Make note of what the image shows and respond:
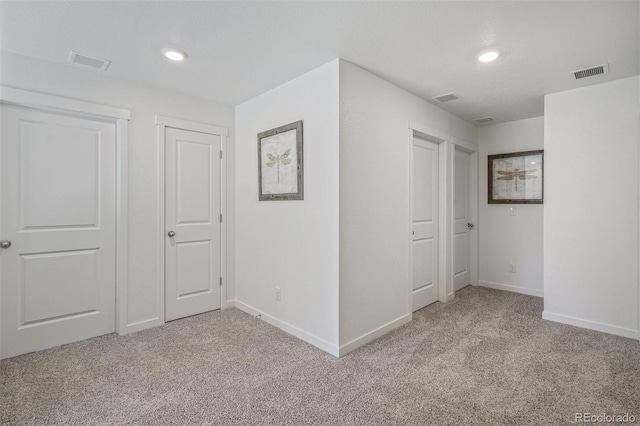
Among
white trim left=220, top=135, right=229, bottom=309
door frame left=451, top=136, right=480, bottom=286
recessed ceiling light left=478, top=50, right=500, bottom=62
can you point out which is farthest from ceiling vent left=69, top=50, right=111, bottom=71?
door frame left=451, top=136, right=480, bottom=286

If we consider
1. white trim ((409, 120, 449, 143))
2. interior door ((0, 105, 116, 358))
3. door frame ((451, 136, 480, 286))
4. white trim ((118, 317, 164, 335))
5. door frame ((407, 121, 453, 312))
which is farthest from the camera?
door frame ((451, 136, 480, 286))

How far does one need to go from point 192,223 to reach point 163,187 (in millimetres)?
475

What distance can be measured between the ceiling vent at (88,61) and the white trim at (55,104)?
30 centimetres

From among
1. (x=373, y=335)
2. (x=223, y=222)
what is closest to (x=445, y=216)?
(x=373, y=335)

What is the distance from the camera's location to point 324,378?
2182 millimetres

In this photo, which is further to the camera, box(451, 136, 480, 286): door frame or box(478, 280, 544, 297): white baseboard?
box(451, 136, 480, 286): door frame

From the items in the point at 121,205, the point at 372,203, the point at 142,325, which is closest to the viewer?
the point at 372,203

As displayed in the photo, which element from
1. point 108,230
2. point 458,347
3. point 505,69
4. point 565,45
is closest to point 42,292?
point 108,230

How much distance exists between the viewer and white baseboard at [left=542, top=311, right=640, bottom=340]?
113 inches

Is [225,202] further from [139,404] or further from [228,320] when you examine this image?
[139,404]

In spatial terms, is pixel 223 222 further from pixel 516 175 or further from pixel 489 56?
pixel 516 175

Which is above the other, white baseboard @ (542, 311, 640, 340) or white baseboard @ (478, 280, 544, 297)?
white baseboard @ (478, 280, 544, 297)

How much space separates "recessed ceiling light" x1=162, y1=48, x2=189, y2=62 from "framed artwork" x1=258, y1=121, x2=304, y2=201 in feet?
3.19

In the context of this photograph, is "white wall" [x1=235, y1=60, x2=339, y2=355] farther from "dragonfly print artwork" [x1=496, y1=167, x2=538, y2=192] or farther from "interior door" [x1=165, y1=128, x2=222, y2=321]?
"dragonfly print artwork" [x1=496, y1=167, x2=538, y2=192]
